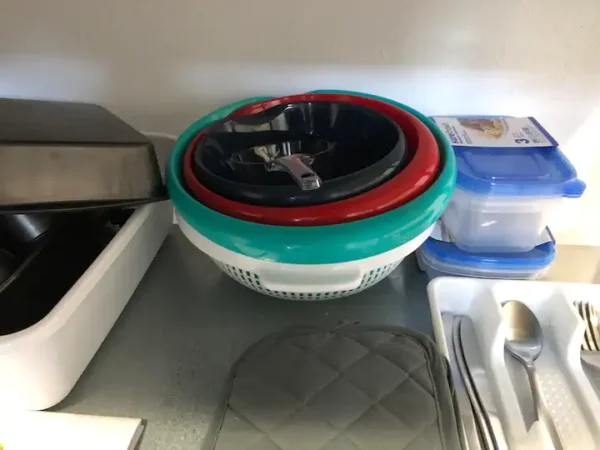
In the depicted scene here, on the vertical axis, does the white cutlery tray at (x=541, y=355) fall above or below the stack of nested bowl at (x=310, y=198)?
below

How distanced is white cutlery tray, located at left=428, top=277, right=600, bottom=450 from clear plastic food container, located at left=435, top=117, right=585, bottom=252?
0.18 feet

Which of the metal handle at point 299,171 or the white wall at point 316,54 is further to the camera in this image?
the white wall at point 316,54

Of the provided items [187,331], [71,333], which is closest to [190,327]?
[187,331]

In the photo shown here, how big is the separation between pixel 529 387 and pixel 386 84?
0.37m

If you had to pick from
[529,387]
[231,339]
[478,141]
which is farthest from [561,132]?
[231,339]

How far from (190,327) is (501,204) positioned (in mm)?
330

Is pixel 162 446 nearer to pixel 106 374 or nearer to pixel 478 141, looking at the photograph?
pixel 106 374

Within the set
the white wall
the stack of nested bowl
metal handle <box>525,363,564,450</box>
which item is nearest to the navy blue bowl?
the stack of nested bowl

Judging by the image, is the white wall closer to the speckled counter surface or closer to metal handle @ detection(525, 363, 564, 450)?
the speckled counter surface

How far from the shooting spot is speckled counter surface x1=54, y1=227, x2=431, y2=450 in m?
0.50

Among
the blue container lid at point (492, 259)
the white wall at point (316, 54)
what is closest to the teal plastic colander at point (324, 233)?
the blue container lid at point (492, 259)

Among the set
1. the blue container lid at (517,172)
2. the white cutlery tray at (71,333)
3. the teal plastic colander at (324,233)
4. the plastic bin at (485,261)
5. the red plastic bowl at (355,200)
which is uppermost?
the red plastic bowl at (355,200)

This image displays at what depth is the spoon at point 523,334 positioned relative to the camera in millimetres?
538

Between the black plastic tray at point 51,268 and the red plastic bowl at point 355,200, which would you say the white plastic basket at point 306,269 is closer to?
the red plastic bowl at point 355,200
